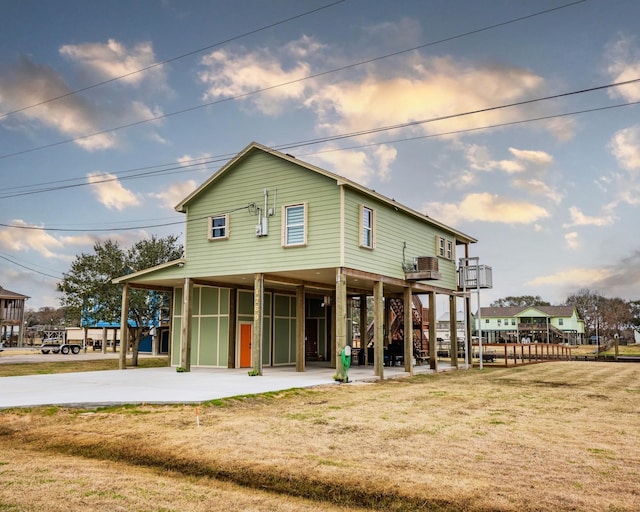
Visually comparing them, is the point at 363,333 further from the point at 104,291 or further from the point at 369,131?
the point at 104,291

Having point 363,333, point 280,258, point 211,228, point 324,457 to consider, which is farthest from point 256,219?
point 324,457

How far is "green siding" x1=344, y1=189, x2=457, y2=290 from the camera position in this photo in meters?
18.1

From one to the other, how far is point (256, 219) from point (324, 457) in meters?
13.3

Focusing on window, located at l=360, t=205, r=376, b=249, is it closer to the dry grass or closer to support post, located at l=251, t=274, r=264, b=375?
support post, located at l=251, t=274, r=264, b=375

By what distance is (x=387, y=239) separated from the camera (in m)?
20.5

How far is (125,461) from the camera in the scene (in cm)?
756

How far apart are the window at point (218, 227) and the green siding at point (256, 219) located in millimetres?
184

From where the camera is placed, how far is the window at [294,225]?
18.5 metres

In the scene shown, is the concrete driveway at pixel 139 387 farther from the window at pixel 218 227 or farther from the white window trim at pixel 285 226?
the window at pixel 218 227

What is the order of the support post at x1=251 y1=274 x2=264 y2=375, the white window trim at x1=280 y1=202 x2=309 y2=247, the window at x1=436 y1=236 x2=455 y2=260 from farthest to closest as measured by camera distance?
the window at x1=436 y1=236 x2=455 y2=260 → the support post at x1=251 y1=274 x2=264 y2=375 → the white window trim at x1=280 y1=202 x2=309 y2=247

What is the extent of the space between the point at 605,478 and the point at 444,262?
64.5ft

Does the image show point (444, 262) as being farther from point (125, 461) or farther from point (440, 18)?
point (125, 461)

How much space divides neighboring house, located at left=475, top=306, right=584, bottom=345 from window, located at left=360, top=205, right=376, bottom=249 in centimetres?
7378

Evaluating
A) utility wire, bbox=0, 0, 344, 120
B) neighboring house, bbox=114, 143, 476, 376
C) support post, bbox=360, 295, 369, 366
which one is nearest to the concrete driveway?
neighboring house, bbox=114, 143, 476, 376
